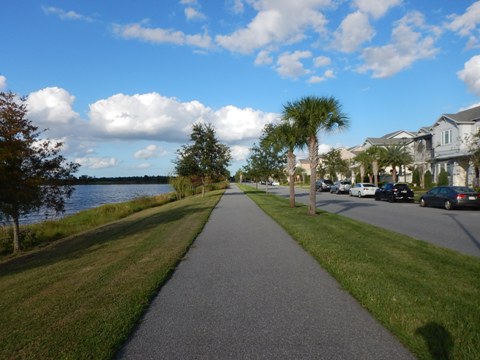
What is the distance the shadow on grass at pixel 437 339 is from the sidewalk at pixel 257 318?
0.26 metres

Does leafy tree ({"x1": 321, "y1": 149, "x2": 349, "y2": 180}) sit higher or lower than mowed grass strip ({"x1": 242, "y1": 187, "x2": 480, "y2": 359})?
higher

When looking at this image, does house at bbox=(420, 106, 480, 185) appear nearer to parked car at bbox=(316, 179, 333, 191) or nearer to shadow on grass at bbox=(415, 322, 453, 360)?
parked car at bbox=(316, 179, 333, 191)

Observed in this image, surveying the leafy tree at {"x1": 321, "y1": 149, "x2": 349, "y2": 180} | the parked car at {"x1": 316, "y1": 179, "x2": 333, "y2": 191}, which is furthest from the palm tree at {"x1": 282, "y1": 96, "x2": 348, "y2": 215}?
the leafy tree at {"x1": 321, "y1": 149, "x2": 349, "y2": 180}

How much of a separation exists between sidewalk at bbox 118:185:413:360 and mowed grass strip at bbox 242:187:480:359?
0.74 ft

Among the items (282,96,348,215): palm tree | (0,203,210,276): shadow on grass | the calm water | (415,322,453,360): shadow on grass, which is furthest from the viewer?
the calm water

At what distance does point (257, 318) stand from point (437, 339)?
2002 millimetres

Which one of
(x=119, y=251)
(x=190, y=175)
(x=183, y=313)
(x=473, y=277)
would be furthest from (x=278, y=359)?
(x=190, y=175)

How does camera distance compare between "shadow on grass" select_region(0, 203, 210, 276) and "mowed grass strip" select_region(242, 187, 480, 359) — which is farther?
"shadow on grass" select_region(0, 203, 210, 276)

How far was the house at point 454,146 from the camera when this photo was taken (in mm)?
36406

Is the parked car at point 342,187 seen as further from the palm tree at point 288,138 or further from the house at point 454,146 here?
the palm tree at point 288,138

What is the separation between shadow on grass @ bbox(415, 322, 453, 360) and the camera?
370cm

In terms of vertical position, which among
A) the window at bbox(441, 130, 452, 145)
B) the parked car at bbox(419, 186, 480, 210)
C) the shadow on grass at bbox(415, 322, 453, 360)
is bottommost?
the shadow on grass at bbox(415, 322, 453, 360)

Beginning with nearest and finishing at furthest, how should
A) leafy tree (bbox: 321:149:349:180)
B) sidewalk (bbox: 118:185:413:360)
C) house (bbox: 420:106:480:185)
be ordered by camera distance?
1. sidewalk (bbox: 118:185:413:360)
2. house (bbox: 420:106:480:185)
3. leafy tree (bbox: 321:149:349:180)

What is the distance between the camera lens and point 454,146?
3897cm
